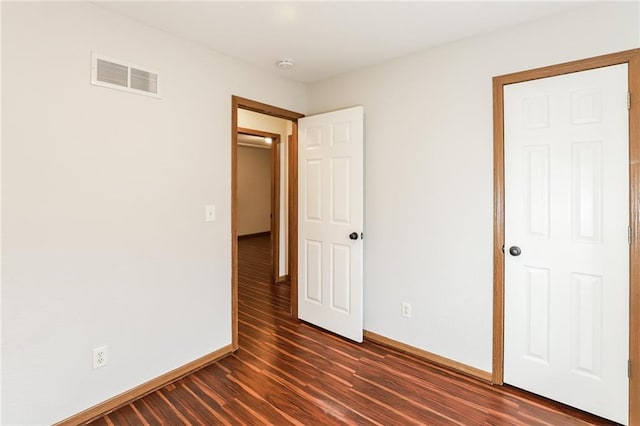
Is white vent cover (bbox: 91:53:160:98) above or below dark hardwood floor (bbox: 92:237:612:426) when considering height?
above

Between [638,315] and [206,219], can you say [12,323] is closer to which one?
[206,219]

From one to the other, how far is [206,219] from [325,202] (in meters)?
1.12

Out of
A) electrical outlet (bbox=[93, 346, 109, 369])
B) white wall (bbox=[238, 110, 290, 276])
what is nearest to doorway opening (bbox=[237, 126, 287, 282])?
white wall (bbox=[238, 110, 290, 276])

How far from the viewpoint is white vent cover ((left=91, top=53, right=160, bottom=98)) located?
6.28ft

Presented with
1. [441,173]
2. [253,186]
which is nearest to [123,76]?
[441,173]

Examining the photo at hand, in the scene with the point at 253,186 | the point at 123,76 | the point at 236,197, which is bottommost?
the point at 236,197

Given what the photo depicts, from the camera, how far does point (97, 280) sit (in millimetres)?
1950

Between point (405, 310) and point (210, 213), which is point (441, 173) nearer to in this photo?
point (405, 310)

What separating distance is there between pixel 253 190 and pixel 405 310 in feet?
23.2

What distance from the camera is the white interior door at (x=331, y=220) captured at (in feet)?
9.48

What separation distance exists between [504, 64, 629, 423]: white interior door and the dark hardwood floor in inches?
8.8

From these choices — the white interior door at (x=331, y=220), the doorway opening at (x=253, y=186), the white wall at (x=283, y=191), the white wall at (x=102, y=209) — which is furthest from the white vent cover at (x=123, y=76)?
the doorway opening at (x=253, y=186)

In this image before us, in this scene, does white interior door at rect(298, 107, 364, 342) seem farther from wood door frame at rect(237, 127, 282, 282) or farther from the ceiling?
wood door frame at rect(237, 127, 282, 282)

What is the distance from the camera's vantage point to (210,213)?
253 centimetres
